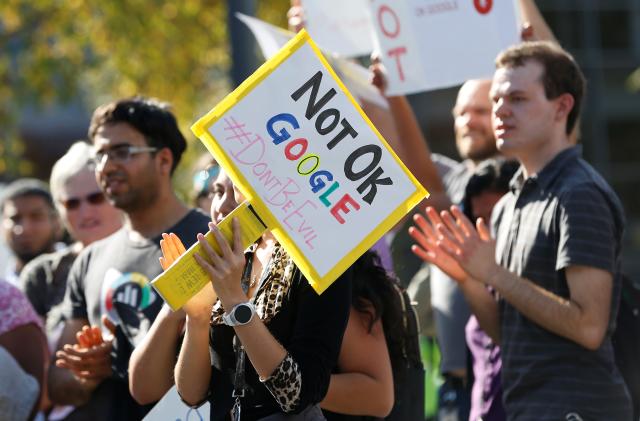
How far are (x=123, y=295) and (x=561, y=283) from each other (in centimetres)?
165

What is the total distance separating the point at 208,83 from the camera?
49.5 ft

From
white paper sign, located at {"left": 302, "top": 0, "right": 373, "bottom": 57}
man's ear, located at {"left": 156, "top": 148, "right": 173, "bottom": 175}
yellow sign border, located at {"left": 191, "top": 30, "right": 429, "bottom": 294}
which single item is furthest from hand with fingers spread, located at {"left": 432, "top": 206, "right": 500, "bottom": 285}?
white paper sign, located at {"left": 302, "top": 0, "right": 373, "bottom": 57}

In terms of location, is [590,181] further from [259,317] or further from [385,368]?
[259,317]

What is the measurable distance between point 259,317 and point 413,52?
7.97 feet

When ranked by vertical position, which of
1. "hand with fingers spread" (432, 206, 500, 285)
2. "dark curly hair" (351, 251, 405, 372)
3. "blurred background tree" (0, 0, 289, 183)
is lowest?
"blurred background tree" (0, 0, 289, 183)

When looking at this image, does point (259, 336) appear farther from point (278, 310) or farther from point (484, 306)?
point (484, 306)

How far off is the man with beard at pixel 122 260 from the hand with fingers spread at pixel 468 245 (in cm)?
94

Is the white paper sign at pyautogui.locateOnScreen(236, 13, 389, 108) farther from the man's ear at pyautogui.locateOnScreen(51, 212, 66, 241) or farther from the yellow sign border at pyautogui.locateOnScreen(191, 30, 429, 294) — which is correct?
the man's ear at pyautogui.locateOnScreen(51, 212, 66, 241)

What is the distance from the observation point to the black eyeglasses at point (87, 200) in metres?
6.21

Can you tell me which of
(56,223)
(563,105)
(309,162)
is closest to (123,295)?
(309,162)

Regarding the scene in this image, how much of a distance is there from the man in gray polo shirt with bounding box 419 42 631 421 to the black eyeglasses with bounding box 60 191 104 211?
7.09 feet

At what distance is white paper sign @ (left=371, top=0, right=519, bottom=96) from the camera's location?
18.2ft

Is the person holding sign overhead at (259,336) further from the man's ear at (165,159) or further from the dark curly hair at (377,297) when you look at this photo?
the man's ear at (165,159)

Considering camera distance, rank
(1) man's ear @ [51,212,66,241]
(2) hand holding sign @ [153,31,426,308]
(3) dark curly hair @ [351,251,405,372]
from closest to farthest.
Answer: (2) hand holding sign @ [153,31,426,308], (3) dark curly hair @ [351,251,405,372], (1) man's ear @ [51,212,66,241]
